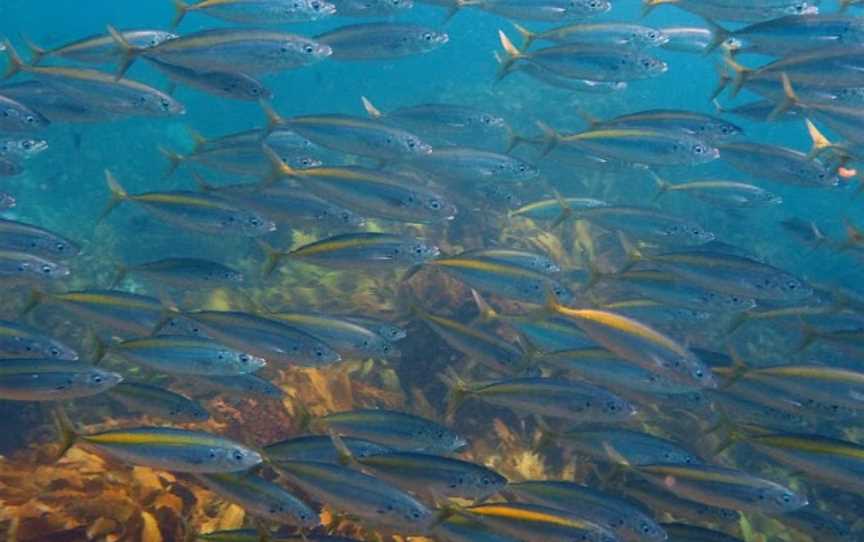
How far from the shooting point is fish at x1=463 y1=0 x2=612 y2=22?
7.14 metres

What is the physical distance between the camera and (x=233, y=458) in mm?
3604

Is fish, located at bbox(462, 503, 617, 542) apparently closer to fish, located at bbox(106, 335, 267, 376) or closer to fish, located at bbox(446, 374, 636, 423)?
fish, located at bbox(446, 374, 636, 423)

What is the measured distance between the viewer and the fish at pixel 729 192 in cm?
779

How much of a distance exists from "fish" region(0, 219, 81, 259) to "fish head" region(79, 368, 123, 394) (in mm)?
1688

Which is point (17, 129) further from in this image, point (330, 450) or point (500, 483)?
point (500, 483)

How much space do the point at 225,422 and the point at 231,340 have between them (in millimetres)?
1792

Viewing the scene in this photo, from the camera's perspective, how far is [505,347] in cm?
525

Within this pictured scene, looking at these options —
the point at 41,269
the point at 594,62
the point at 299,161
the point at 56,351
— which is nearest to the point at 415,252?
the point at 299,161

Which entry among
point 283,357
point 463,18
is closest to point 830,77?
point 283,357

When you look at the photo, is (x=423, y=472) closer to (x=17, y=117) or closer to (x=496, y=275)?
(x=496, y=275)

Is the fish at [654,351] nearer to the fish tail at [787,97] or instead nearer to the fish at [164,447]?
the fish at [164,447]

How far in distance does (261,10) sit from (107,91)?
4.95 feet

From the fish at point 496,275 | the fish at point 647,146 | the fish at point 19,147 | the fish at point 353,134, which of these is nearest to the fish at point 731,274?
the fish at point 496,275

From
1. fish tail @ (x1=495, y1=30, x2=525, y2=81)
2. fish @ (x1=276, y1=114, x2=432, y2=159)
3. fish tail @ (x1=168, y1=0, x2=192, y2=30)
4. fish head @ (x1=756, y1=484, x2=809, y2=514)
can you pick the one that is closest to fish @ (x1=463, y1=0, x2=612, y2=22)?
fish tail @ (x1=495, y1=30, x2=525, y2=81)
